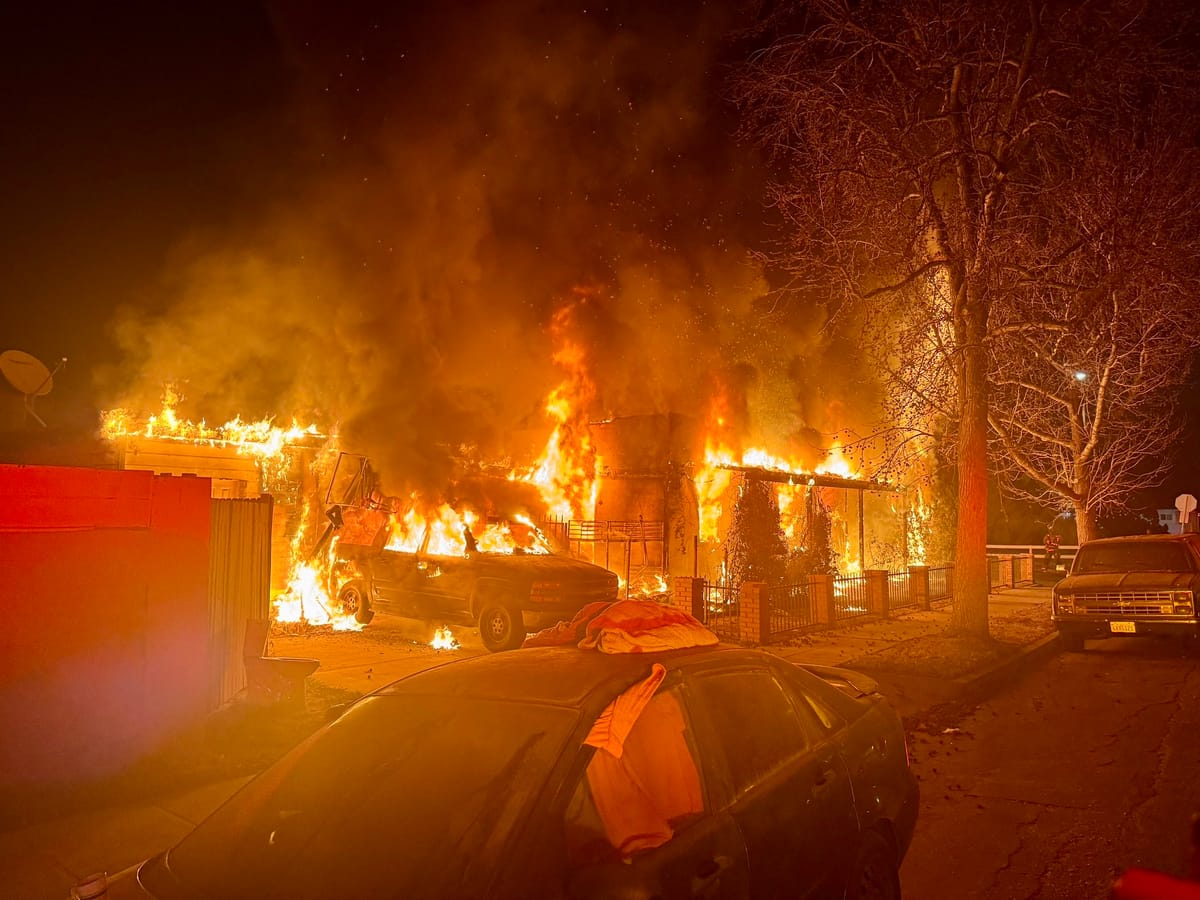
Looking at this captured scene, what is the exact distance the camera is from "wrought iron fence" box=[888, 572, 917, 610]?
53.8 feet

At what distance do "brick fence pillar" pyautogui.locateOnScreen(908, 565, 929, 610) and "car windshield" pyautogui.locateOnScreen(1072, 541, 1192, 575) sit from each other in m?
4.13

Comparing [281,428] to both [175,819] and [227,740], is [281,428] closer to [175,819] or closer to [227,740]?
[227,740]

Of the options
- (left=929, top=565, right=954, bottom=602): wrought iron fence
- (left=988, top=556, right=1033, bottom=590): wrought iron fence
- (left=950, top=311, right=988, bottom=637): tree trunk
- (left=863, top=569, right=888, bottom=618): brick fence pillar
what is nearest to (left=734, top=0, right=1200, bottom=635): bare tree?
(left=950, top=311, right=988, bottom=637): tree trunk

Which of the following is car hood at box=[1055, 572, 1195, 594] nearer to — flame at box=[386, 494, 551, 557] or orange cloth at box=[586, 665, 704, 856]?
flame at box=[386, 494, 551, 557]

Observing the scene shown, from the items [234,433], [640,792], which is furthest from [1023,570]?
[640,792]

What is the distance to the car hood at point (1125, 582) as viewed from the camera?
11047 millimetres

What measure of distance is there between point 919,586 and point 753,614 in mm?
6883

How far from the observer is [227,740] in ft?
20.9

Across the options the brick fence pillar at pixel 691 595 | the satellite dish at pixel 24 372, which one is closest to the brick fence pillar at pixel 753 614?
the brick fence pillar at pixel 691 595

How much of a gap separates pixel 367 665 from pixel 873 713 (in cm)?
736

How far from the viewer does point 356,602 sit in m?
13.3

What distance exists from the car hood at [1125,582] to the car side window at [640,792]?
37.0ft

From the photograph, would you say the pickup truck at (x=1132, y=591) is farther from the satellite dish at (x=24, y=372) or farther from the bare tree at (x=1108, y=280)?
the satellite dish at (x=24, y=372)

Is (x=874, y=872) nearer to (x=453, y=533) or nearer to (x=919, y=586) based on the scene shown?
(x=453, y=533)
